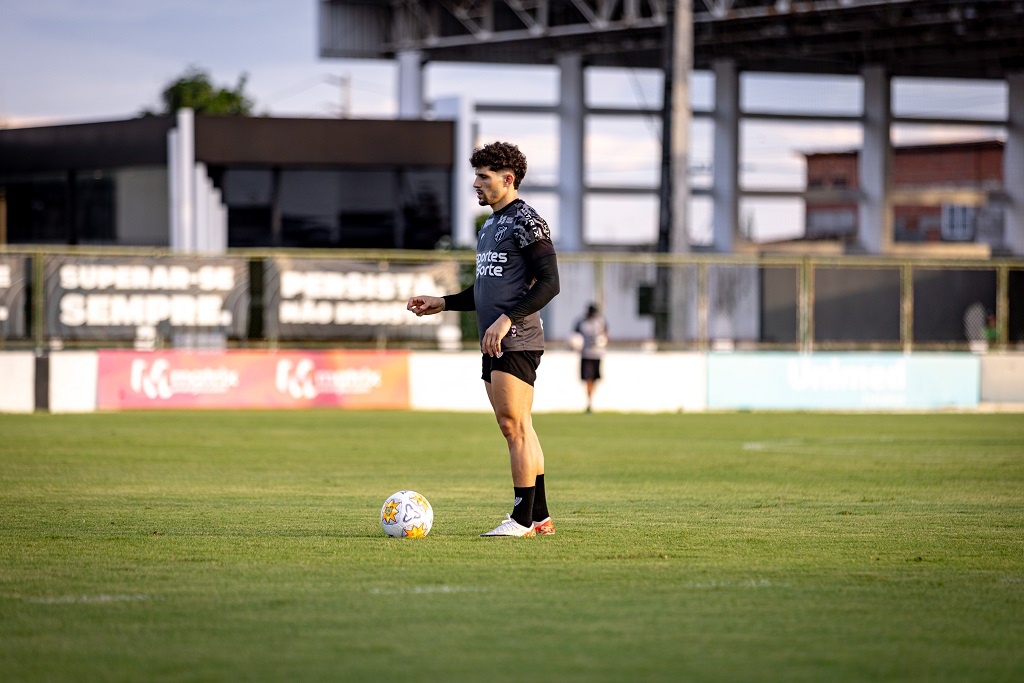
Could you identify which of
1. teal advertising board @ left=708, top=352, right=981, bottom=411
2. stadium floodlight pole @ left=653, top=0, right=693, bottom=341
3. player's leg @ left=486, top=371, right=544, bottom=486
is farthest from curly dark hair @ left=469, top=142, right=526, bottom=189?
stadium floodlight pole @ left=653, top=0, right=693, bottom=341

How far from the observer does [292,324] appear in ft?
90.7

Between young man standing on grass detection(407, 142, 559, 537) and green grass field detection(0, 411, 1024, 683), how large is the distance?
1.88 feet

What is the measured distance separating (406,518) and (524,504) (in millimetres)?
685

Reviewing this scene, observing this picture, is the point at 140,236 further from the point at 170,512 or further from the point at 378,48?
the point at 170,512

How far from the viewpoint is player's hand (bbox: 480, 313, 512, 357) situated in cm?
820

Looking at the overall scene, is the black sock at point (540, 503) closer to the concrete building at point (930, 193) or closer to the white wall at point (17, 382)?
the white wall at point (17, 382)

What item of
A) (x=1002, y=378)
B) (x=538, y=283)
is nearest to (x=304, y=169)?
(x=1002, y=378)

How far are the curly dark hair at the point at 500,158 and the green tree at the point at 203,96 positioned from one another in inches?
2609

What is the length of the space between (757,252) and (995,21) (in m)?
12.9

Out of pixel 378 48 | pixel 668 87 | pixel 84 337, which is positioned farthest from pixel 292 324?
pixel 378 48

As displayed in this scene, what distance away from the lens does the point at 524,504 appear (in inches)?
338

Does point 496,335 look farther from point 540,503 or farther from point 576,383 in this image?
point 576,383

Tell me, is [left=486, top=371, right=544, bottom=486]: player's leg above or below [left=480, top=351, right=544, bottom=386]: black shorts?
below

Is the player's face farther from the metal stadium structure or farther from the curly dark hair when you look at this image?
the metal stadium structure
